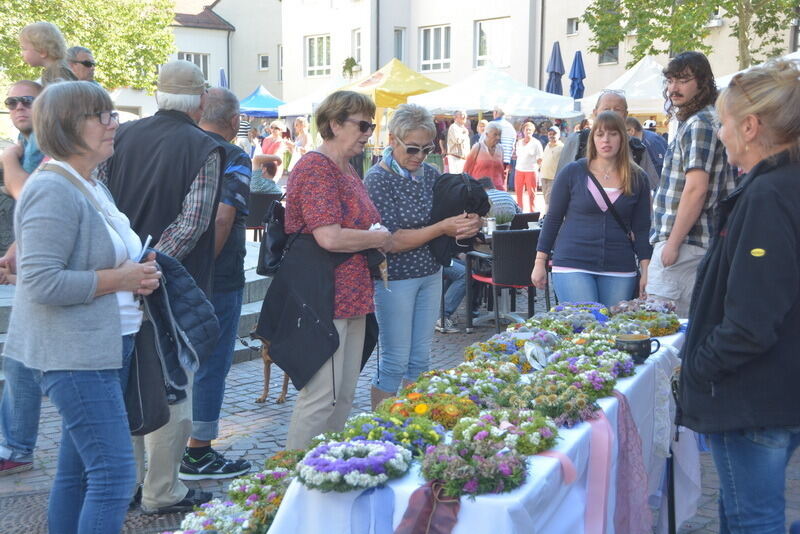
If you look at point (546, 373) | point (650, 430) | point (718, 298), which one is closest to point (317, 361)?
point (546, 373)

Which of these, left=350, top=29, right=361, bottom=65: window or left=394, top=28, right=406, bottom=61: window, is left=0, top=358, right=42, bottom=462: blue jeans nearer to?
left=394, top=28, right=406, bottom=61: window

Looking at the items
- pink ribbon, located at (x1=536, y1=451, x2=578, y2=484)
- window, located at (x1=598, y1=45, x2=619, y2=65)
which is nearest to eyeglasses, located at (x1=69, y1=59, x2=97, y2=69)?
pink ribbon, located at (x1=536, y1=451, x2=578, y2=484)

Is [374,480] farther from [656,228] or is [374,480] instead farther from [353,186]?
[656,228]

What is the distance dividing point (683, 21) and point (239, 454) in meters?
17.0

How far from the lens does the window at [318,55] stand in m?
39.6

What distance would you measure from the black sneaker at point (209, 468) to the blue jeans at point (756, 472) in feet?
9.15

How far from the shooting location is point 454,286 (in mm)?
8461

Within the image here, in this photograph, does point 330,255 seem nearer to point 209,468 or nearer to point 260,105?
point 209,468

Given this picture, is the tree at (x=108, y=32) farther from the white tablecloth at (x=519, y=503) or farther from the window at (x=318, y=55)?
the white tablecloth at (x=519, y=503)

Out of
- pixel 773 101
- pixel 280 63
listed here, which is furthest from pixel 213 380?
pixel 280 63

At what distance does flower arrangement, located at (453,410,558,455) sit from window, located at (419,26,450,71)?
33899 mm

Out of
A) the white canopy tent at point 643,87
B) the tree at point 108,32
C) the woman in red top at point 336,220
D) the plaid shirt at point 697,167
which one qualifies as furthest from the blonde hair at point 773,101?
the tree at point 108,32

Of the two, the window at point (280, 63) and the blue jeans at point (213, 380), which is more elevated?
the window at point (280, 63)

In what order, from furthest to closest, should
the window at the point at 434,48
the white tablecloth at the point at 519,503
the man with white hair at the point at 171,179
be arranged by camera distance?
1. the window at the point at 434,48
2. the man with white hair at the point at 171,179
3. the white tablecloth at the point at 519,503
